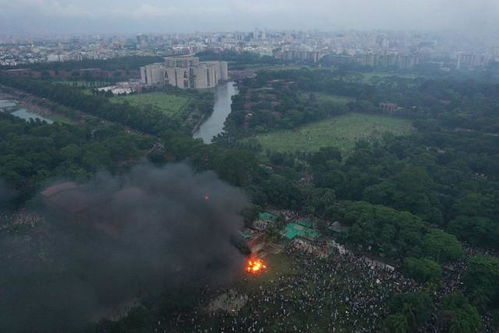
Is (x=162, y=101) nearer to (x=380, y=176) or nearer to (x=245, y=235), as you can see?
(x=380, y=176)

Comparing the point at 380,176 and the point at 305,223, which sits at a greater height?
the point at 380,176

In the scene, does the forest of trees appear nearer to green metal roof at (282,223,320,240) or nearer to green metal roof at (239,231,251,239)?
green metal roof at (282,223,320,240)

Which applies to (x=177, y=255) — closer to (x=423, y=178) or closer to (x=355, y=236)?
(x=355, y=236)

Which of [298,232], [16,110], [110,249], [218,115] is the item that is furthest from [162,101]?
[110,249]

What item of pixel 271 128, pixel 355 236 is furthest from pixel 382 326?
pixel 271 128

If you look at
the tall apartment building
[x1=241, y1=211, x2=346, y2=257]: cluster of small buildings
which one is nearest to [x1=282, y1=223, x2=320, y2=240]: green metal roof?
[x1=241, y1=211, x2=346, y2=257]: cluster of small buildings

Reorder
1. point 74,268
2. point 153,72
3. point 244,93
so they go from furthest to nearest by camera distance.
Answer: point 153,72, point 244,93, point 74,268
